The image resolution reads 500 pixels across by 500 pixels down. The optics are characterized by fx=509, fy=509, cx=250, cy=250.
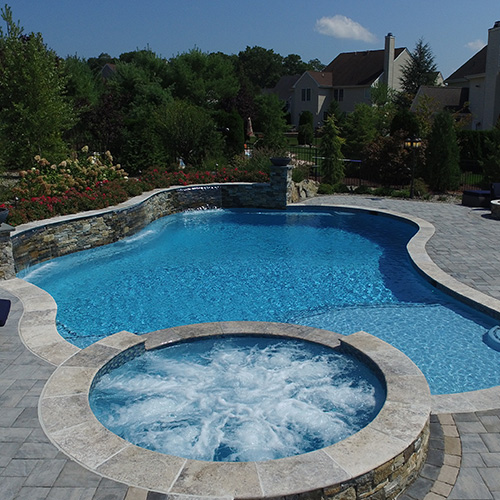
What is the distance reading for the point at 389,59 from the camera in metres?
43.9

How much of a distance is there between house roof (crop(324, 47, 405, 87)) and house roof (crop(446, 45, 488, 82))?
919 cm

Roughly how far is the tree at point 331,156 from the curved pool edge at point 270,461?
15.3 m

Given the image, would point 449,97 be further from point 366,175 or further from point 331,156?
point 331,156

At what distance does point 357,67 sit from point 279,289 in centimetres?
4306

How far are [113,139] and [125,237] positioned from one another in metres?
13.1

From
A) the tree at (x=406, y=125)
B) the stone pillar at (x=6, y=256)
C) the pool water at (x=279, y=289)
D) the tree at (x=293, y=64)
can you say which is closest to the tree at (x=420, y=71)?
the tree at (x=406, y=125)

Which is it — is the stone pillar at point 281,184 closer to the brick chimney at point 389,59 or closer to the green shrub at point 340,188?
the green shrub at point 340,188

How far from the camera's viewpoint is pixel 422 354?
710 cm

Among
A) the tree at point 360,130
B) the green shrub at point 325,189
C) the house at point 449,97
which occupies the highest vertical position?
the house at point 449,97

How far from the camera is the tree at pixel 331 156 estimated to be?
64.6 feet

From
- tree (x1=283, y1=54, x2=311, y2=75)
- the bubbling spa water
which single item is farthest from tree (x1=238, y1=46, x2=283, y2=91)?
the bubbling spa water

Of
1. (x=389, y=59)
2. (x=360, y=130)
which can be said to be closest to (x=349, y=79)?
(x=389, y=59)

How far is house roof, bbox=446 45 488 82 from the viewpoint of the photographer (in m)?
32.3

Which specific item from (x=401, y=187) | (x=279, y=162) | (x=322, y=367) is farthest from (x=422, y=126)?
(x=322, y=367)
